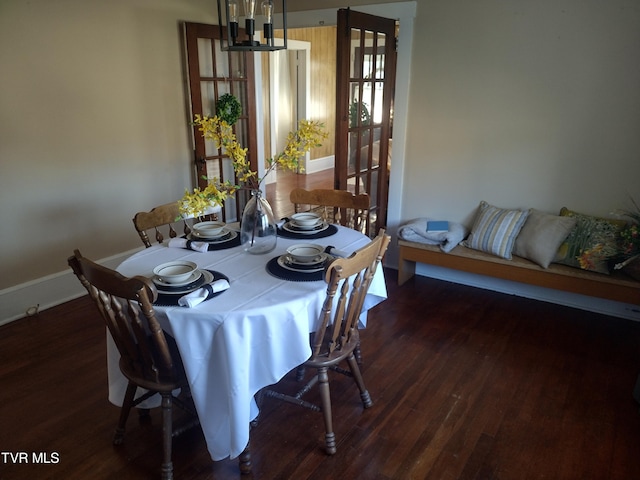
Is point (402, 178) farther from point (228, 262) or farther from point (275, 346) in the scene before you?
point (275, 346)

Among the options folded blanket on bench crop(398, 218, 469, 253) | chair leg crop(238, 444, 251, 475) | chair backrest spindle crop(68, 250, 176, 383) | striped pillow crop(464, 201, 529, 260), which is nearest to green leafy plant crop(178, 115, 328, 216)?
chair backrest spindle crop(68, 250, 176, 383)

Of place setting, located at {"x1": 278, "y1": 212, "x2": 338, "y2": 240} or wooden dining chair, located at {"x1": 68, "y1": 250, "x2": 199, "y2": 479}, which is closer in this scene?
wooden dining chair, located at {"x1": 68, "y1": 250, "x2": 199, "y2": 479}

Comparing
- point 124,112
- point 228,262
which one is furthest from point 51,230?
point 228,262

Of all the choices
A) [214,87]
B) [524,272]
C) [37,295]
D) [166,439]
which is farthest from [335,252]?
[214,87]

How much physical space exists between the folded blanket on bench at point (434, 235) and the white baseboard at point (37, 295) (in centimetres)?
252

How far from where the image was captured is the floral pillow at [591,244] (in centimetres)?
305

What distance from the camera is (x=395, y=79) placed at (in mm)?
3758

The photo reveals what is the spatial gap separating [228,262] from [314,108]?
22.0 ft

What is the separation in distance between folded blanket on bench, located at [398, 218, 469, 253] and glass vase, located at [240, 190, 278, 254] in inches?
65.9

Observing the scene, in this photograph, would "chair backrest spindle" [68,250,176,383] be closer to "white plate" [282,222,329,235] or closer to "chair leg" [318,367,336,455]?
"chair leg" [318,367,336,455]

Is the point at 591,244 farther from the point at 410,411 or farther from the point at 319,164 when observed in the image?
the point at 319,164

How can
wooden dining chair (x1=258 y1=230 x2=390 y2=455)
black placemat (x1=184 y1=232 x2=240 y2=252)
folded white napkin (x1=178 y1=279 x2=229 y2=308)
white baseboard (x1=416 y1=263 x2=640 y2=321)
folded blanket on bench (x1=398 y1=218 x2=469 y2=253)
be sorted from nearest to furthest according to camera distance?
folded white napkin (x1=178 y1=279 x2=229 y2=308)
wooden dining chair (x1=258 y1=230 x2=390 y2=455)
black placemat (x1=184 y1=232 x2=240 y2=252)
white baseboard (x1=416 y1=263 x2=640 y2=321)
folded blanket on bench (x1=398 y1=218 x2=469 y2=253)

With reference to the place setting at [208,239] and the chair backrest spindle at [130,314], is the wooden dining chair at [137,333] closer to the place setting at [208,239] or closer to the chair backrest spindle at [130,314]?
the chair backrest spindle at [130,314]

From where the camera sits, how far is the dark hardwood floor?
1984 mm
